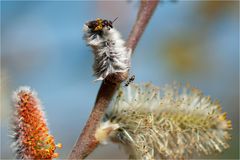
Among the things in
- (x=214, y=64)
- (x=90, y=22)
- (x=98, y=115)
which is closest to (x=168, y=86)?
(x=98, y=115)

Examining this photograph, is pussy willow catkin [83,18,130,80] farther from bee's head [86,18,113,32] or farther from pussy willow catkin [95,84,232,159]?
pussy willow catkin [95,84,232,159]

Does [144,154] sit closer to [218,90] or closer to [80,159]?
[80,159]

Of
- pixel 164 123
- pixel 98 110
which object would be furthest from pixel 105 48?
pixel 164 123

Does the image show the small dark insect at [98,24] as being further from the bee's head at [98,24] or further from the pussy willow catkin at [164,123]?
the pussy willow catkin at [164,123]

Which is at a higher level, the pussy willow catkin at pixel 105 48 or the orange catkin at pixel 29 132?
the pussy willow catkin at pixel 105 48

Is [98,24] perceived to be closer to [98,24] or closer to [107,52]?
[98,24]

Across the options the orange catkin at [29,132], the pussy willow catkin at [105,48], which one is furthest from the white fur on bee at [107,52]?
the orange catkin at [29,132]
